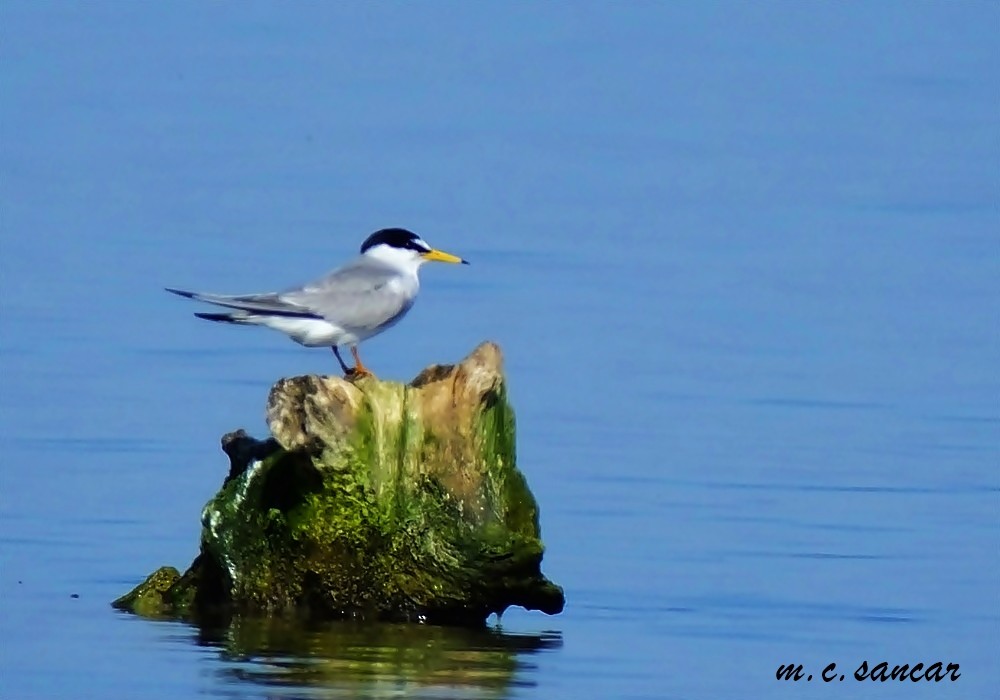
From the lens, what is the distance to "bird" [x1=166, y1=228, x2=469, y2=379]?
39.0ft

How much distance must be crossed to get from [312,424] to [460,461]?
69cm

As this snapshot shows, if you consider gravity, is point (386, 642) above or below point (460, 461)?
below

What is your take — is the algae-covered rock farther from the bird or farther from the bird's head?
the bird's head

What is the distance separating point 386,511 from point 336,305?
1847mm

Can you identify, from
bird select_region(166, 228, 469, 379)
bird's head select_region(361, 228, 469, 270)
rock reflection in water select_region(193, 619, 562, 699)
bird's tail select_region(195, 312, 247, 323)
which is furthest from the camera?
bird's head select_region(361, 228, 469, 270)

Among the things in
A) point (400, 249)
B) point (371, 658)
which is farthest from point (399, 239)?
point (371, 658)

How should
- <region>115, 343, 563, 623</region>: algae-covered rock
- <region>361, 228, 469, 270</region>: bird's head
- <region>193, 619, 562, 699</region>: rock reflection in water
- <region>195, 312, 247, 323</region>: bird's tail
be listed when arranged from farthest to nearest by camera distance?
<region>361, 228, 469, 270</region>: bird's head → <region>195, 312, 247, 323</region>: bird's tail → <region>115, 343, 563, 623</region>: algae-covered rock → <region>193, 619, 562, 699</region>: rock reflection in water

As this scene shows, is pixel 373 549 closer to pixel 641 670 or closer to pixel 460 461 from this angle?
pixel 460 461

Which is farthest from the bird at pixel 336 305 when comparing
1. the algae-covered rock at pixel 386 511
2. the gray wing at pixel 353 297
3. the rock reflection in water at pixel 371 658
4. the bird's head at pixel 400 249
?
the rock reflection in water at pixel 371 658

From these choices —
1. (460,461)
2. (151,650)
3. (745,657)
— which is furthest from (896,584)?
(151,650)

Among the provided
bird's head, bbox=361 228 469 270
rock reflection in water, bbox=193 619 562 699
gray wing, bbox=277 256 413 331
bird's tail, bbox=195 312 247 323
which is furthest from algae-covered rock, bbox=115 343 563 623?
bird's head, bbox=361 228 469 270

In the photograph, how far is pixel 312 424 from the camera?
10344 millimetres

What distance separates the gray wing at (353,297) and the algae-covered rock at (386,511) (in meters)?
1.44

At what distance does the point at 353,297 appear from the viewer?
39.8 feet
